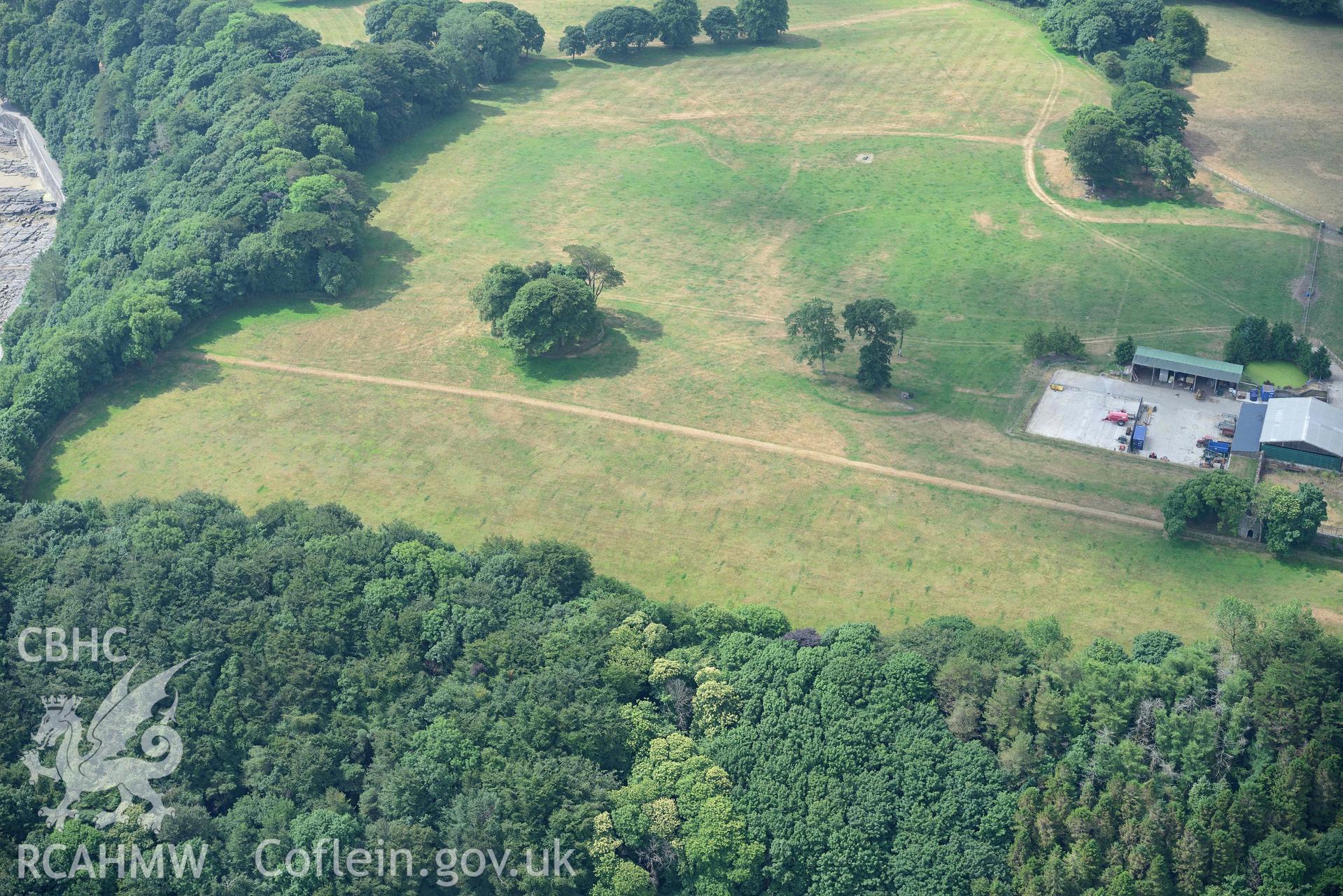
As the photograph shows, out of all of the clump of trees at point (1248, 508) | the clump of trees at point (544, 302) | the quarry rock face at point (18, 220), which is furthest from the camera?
the quarry rock face at point (18, 220)

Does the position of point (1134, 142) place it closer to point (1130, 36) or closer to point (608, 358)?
point (1130, 36)

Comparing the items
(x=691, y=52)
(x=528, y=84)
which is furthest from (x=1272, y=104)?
(x=528, y=84)

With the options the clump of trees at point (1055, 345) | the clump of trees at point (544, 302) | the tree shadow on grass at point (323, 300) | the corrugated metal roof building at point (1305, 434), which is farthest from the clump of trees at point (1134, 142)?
the tree shadow on grass at point (323, 300)

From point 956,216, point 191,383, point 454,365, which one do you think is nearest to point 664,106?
point 956,216

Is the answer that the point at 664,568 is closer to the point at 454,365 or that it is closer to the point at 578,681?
the point at 578,681

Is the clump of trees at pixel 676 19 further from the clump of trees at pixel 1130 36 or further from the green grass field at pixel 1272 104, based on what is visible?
the green grass field at pixel 1272 104

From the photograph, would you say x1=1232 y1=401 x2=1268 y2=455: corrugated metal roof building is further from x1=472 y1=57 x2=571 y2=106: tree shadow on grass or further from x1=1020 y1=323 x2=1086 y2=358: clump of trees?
x1=472 y1=57 x2=571 y2=106: tree shadow on grass
